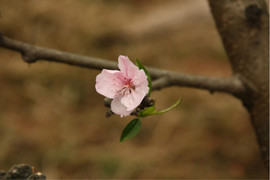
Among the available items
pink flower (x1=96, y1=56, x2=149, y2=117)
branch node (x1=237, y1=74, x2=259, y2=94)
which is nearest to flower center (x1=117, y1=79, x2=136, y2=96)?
pink flower (x1=96, y1=56, x2=149, y2=117)

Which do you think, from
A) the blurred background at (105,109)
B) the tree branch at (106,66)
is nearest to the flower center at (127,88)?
the tree branch at (106,66)

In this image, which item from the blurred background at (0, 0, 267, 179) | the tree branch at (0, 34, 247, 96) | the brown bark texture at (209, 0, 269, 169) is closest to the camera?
the tree branch at (0, 34, 247, 96)

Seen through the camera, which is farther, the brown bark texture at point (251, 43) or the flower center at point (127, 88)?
the brown bark texture at point (251, 43)

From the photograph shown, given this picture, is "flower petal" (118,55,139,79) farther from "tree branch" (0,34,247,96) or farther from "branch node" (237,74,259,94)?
"branch node" (237,74,259,94)

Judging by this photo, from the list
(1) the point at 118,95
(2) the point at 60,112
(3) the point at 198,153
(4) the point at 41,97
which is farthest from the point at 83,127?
(1) the point at 118,95

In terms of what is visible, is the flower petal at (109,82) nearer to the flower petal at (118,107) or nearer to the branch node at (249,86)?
the flower petal at (118,107)

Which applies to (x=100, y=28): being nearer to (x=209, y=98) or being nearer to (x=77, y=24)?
(x=77, y=24)
